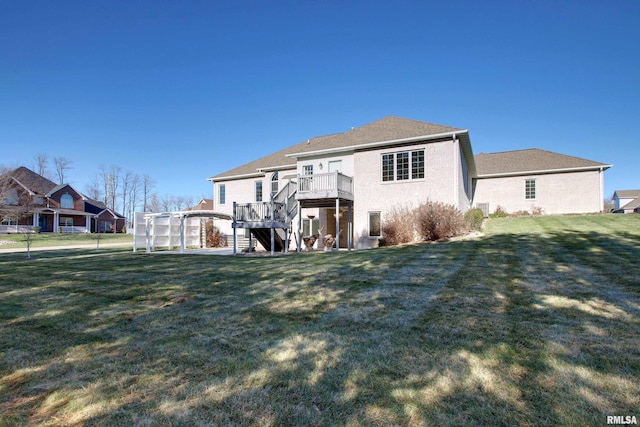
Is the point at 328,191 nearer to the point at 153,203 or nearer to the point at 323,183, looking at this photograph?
the point at 323,183

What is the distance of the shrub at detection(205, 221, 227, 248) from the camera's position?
23656 millimetres

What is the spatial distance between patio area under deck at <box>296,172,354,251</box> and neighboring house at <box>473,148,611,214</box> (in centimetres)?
1290

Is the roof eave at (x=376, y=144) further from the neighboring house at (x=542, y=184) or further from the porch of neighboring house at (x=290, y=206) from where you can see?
the neighboring house at (x=542, y=184)

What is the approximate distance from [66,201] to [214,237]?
3880 cm

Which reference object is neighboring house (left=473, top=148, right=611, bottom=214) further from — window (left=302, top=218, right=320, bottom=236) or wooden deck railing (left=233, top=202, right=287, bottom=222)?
wooden deck railing (left=233, top=202, right=287, bottom=222)

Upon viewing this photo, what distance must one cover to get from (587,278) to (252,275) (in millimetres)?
6749

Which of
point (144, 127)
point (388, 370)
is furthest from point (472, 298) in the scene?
point (144, 127)

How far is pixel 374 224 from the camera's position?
1745 cm

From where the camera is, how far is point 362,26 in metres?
16.6

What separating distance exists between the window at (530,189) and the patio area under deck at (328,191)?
1418cm

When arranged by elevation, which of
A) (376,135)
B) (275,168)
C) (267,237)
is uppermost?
(376,135)
